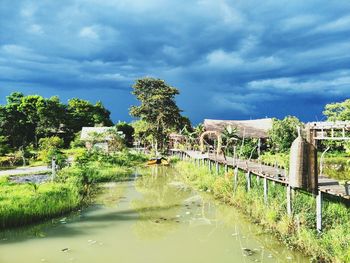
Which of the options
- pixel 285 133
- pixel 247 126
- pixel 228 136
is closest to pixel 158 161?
pixel 228 136

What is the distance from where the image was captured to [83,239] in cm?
952

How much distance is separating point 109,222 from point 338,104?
21.3m

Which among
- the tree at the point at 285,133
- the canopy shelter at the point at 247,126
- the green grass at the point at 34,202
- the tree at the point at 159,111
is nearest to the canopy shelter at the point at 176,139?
the tree at the point at 159,111

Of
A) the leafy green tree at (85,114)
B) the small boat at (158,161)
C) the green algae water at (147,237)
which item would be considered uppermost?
the leafy green tree at (85,114)

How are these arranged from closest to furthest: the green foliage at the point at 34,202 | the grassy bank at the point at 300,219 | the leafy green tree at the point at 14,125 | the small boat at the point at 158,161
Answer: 1. the grassy bank at the point at 300,219
2. the green foliage at the point at 34,202
3. the small boat at the point at 158,161
4. the leafy green tree at the point at 14,125

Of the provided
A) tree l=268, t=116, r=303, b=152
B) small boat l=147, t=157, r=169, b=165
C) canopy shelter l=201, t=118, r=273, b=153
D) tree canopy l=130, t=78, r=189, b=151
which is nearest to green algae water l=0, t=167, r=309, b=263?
small boat l=147, t=157, r=169, b=165

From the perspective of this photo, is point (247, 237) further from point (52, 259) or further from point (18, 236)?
point (18, 236)

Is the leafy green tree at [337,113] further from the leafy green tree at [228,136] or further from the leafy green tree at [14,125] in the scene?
the leafy green tree at [14,125]

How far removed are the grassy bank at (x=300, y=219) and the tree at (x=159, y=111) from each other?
22341mm

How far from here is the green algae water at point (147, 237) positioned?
820 centimetres

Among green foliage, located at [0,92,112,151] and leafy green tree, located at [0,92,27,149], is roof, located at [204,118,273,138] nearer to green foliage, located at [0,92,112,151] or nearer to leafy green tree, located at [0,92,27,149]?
green foliage, located at [0,92,112,151]

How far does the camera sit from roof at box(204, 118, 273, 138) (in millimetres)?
33688

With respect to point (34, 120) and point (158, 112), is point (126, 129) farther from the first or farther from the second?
point (158, 112)

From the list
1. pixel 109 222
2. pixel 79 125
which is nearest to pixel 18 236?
pixel 109 222
